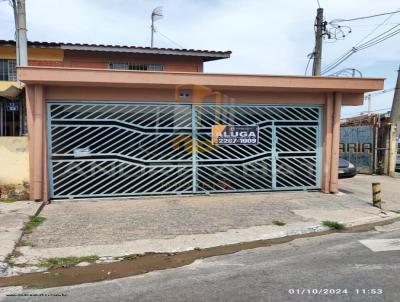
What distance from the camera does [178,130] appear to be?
1038cm

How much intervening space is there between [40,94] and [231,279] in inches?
257

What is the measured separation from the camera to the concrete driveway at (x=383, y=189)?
10.4 metres

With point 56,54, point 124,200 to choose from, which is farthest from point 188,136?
point 56,54

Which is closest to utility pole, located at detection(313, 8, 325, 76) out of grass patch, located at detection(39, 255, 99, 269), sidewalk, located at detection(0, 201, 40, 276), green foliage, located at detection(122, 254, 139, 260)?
sidewalk, located at detection(0, 201, 40, 276)

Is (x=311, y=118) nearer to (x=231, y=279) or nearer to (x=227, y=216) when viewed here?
(x=227, y=216)

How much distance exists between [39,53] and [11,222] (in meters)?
13.3

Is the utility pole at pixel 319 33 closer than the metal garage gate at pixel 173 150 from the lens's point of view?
No

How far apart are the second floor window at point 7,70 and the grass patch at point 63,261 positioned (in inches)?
602

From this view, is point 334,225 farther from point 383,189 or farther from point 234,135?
point 383,189

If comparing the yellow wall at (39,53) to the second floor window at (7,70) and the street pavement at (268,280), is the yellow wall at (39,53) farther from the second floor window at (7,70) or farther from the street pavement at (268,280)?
the street pavement at (268,280)

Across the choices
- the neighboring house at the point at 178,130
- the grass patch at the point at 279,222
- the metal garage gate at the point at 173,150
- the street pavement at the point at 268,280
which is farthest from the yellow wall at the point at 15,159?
the grass patch at the point at 279,222

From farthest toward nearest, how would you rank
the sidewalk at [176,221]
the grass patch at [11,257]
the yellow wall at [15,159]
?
the yellow wall at [15,159], the sidewalk at [176,221], the grass patch at [11,257]

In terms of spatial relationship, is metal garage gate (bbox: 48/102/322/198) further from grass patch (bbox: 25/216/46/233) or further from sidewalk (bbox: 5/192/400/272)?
grass patch (bbox: 25/216/46/233)

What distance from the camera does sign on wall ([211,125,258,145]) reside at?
413 inches
